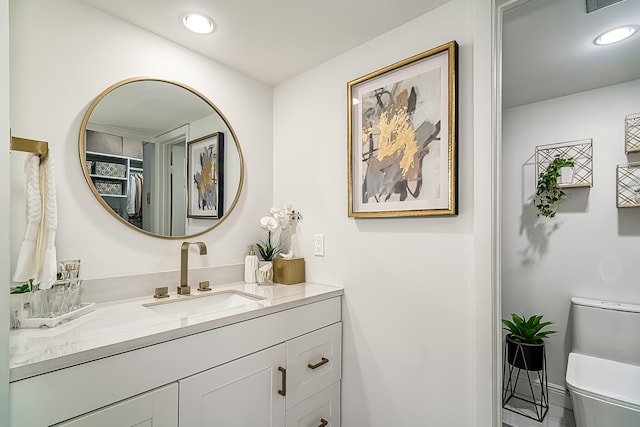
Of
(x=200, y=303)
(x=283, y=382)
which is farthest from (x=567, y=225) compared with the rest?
→ (x=200, y=303)

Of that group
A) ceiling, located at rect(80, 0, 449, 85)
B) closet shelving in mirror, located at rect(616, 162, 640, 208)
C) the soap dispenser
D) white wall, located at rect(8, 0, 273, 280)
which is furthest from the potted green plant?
white wall, located at rect(8, 0, 273, 280)

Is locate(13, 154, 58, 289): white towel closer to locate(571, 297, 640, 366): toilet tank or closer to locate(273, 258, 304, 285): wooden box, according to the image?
locate(273, 258, 304, 285): wooden box

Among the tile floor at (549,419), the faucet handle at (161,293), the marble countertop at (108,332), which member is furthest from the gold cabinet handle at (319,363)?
the tile floor at (549,419)

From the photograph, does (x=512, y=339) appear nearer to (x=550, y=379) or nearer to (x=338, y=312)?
(x=550, y=379)

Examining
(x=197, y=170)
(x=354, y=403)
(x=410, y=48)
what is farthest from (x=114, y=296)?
(x=410, y=48)

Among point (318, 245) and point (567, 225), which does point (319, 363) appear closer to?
point (318, 245)

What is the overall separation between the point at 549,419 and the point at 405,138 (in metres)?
1.62

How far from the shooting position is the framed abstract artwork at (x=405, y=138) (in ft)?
4.25

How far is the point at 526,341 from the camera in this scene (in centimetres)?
152

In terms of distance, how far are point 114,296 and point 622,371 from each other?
2.20m

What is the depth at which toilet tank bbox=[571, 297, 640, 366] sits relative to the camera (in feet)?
3.87

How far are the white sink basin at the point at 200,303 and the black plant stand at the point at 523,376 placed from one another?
1.36 m

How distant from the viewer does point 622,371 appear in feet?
3.98

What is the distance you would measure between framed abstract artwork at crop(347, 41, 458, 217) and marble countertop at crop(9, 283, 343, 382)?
683 millimetres
